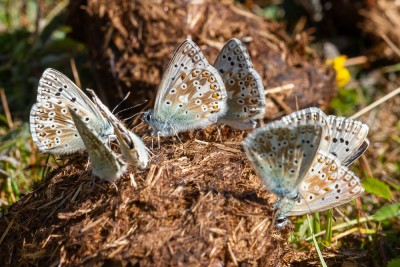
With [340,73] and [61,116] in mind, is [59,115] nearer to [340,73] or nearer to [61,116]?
[61,116]

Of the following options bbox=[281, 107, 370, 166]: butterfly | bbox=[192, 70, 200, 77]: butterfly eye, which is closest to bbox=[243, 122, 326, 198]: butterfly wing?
bbox=[281, 107, 370, 166]: butterfly

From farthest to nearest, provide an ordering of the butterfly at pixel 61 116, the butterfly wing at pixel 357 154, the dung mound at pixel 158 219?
1. the butterfly at pixel 61 116
2. the butterfly wing at pixel 357 154
3. the dung mound at pixel 158 219

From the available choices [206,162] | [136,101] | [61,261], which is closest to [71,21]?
[136,101]

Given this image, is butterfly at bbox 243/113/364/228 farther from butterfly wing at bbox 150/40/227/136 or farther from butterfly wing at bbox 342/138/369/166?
butterfly wing at bbox 150/40/227/136

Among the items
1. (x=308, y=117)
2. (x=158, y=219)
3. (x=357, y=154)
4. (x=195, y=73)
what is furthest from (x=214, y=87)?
(x=158, y=219)

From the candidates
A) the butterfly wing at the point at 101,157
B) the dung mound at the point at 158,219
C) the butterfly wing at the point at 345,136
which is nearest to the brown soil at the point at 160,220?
the dung mound at the point at 158,219

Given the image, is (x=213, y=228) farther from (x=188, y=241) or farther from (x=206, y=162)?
(x=206, y=162)

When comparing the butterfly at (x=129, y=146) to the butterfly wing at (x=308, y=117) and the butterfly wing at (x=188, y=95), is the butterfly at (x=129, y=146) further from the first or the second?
the butterfly wing at (x=308, y=117)
